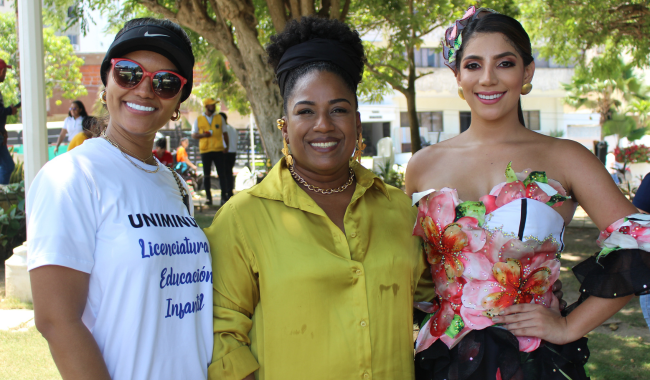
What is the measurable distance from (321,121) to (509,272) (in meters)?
0.94

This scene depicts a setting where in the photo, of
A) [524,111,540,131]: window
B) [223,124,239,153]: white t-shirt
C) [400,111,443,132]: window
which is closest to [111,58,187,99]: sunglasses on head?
[223,124,239,153]: white t-shirt

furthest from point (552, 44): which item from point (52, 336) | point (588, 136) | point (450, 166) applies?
point (588, 136)

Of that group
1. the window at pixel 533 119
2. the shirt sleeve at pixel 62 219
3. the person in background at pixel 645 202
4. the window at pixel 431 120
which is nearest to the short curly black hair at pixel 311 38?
the shirt sleeve at pixel 62 219

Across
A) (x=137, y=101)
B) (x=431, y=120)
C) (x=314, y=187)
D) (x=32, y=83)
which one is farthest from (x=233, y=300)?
(x=431, y=120)

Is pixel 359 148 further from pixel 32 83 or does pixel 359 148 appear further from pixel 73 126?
pixel 73 126

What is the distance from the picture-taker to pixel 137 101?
1.92m

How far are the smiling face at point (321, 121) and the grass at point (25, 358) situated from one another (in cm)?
303

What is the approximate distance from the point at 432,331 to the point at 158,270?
1.14 m

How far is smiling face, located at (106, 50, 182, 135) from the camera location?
1906 millimetres

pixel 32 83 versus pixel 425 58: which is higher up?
pixel 425 58

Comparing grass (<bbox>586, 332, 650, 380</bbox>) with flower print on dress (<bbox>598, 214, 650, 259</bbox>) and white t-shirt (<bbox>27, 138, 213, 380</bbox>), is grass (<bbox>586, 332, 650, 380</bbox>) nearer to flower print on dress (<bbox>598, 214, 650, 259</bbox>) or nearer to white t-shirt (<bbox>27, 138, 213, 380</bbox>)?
flower print on dress (<bbox>598, 214, 650, 259</bbox>)

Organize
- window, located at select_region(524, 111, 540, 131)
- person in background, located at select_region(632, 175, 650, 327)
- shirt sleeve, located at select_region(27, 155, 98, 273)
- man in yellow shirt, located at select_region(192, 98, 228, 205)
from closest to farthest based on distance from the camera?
shirt sleeve, located at select_region(27, 155, 98, 273)
person in background, located at select_region(632, 175, 650, 327)
man in yellow shirt, located at select_region(192, 98, 228, 205)
window, located at select_region(524, 111, 540, 131)

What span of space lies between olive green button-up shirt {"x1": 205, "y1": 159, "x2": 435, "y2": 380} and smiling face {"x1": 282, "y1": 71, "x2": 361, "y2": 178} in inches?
7.3

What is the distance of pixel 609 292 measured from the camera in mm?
2035
